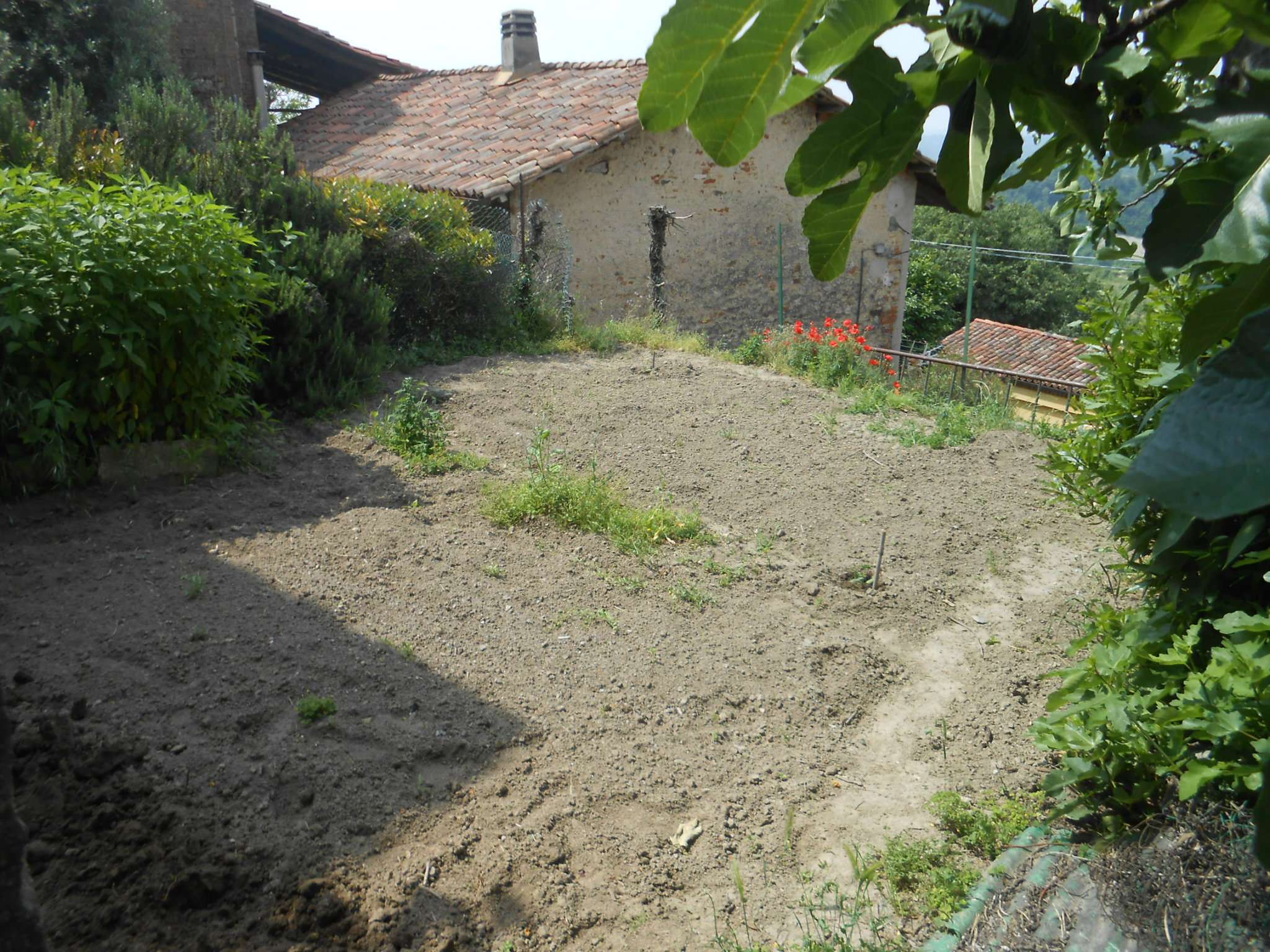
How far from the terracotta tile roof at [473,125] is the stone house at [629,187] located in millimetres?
40

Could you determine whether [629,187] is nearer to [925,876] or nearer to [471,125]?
[471,125]

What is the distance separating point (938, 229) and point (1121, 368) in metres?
38.0

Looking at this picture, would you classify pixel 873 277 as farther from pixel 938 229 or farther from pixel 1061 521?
pixel 938 229

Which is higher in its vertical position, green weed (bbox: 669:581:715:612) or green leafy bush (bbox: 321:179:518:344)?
green leafy bush (bbox: 321:179:518:344)

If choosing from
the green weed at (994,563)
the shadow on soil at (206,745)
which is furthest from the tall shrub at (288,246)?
the green weed at (994,563)

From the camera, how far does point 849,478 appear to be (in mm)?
6613

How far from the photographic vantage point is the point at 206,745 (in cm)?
312

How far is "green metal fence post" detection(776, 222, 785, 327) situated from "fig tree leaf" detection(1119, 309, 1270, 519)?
12952 millimetres

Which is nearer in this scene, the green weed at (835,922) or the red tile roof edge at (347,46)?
the green weed at (835,922)

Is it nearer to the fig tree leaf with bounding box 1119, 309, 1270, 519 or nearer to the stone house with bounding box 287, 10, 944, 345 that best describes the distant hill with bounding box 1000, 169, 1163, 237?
the fig tree leaf with bounding box 1119, 309, 1270, 519

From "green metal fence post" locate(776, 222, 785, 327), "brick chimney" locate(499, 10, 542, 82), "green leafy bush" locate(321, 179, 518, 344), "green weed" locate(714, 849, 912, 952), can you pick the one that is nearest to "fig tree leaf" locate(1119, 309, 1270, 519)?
"green weed" locate(714, 849, 912, 952)

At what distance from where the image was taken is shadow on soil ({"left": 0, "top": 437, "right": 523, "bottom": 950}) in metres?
2.51

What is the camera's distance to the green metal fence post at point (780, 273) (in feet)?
44.8

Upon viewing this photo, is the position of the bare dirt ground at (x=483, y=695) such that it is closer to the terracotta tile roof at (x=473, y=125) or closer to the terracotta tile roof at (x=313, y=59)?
the terracotta tile roof at (x=473, y=125)
